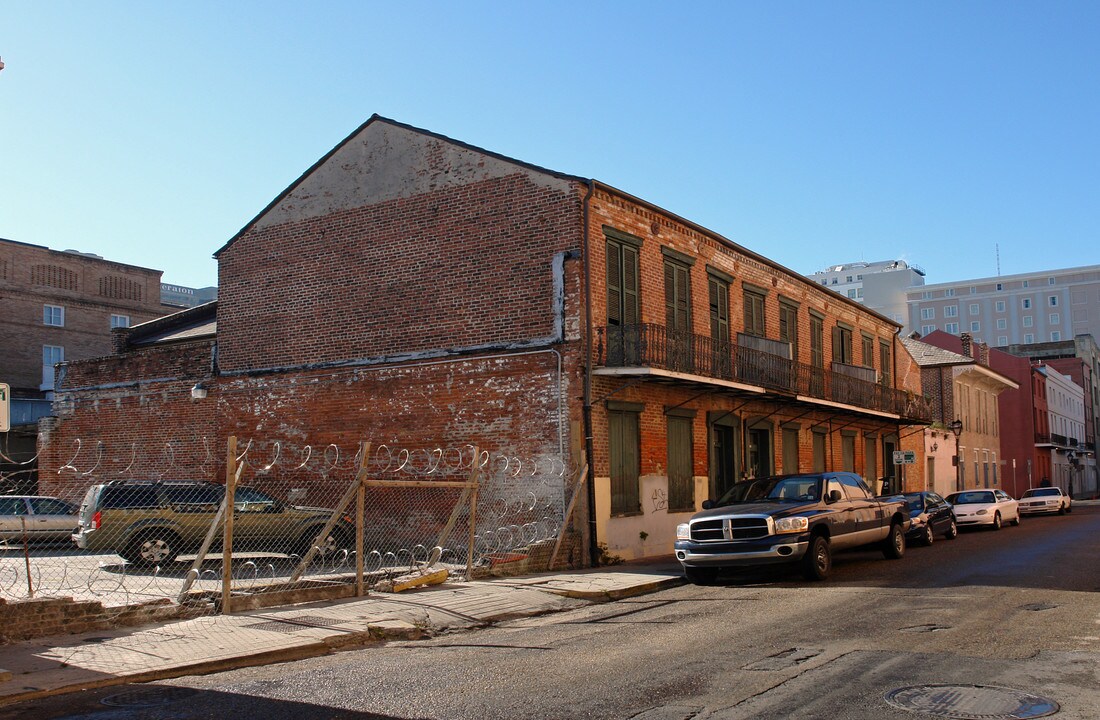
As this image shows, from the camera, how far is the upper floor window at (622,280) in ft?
63.4

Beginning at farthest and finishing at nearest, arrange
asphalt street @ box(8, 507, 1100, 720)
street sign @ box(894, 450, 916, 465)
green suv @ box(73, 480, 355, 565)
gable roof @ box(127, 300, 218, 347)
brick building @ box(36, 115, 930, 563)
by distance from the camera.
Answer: street sign @ box(894, 450, 916, 465)
gable roof @ box(127, 300, 218, 347)
brick building @ box(36, 115, 930, 563)
green suv @ box(73, 480, 355, 565)
asphalt street @ box(8, 507, 1100, 720)

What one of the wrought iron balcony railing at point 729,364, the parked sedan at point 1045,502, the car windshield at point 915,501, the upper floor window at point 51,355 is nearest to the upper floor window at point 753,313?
the wrought iron balcony railing at point 729,364

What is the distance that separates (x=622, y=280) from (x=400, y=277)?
4.76 m

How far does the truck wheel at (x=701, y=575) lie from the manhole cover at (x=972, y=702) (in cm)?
785

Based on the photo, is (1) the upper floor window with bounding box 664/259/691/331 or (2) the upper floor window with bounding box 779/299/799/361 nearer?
(1) the upper floor window with bounding box 664/259/691/331

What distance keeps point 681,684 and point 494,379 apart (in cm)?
1199

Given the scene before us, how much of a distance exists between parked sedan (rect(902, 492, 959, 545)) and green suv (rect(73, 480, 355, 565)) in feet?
42.8

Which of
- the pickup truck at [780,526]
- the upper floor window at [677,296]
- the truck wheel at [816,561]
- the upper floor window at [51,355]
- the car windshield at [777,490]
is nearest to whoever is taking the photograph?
the pickup truck at [780,526]

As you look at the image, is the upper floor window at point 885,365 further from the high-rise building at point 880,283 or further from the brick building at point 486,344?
the high-rise building at point 880,283

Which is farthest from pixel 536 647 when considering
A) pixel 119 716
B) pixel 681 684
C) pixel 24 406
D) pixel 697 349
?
pixel 24 406

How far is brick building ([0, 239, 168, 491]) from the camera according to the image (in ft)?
152

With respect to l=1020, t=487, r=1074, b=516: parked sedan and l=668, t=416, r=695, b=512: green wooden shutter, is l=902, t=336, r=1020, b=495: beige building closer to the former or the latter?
l=1020, t=487, r=1074, b=516: parked sedan

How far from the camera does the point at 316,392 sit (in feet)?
71.1

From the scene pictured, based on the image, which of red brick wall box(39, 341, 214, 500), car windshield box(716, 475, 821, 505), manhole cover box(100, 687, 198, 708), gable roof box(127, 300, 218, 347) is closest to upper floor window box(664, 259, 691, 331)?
car windshield box(716, 475, 821, 505)
